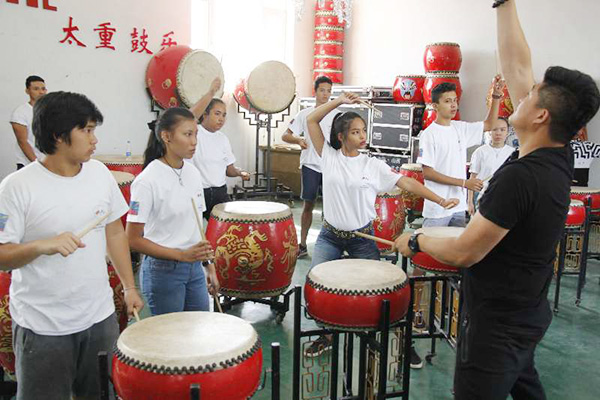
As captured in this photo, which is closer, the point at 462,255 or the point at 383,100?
the point at 462,255

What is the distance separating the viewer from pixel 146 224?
6.28 feet

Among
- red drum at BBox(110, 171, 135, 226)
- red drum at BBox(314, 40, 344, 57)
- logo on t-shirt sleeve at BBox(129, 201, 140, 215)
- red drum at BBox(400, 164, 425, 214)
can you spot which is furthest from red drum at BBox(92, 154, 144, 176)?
red drum at BBox(314, 40, 344, 57)

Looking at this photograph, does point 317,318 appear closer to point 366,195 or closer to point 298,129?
point 366,195

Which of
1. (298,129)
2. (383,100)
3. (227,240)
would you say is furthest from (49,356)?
(383,100)

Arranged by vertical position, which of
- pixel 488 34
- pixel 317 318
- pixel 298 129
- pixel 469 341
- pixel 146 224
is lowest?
pixel 317 318

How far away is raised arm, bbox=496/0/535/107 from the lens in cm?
170

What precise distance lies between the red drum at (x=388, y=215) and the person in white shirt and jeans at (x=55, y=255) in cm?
234

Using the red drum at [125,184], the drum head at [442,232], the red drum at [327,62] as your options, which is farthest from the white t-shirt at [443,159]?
the red drum at [327,62]

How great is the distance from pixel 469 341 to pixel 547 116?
25.2 inches

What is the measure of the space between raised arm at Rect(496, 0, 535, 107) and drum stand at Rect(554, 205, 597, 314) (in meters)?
1.92

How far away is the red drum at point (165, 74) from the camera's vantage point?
538 cm

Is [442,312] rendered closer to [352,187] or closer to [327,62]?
[352,187]

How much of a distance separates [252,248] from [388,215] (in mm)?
1276

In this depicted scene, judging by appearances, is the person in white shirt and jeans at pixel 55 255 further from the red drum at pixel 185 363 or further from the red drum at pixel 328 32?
the red drum at pixel 328 32
